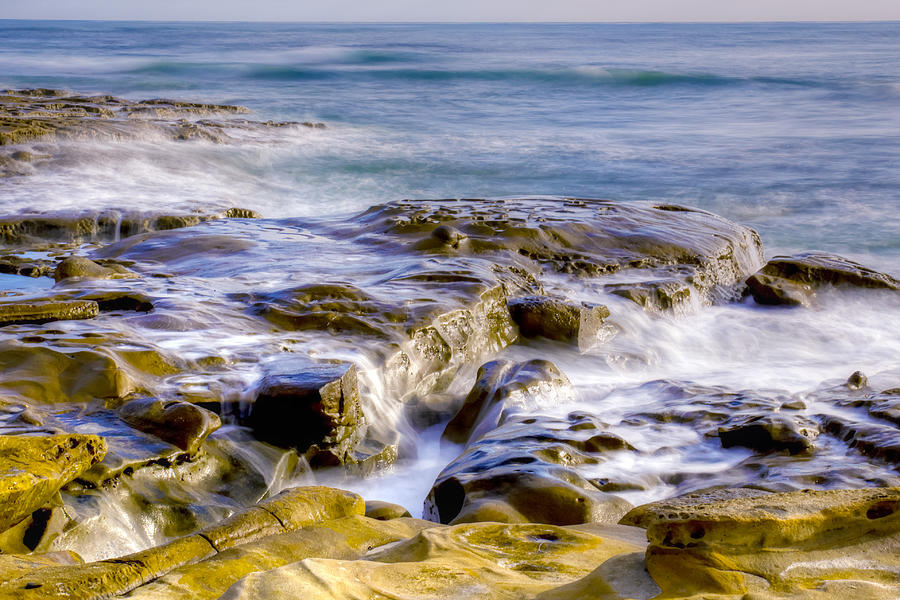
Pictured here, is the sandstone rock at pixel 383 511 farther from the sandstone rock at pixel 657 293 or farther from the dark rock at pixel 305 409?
the sandstone rock at pixel 657 293

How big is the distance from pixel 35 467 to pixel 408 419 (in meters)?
2.59

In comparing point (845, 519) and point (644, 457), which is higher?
point (845, 519)

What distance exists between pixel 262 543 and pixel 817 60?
147 feet

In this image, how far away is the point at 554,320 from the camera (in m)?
6.23

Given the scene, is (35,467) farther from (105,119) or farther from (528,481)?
(105,119)

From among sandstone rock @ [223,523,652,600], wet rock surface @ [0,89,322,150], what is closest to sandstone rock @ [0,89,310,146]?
wet rock surface @ [0,89,322,150]

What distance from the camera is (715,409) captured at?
5.06m

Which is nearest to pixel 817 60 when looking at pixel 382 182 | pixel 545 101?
pixel 545 101

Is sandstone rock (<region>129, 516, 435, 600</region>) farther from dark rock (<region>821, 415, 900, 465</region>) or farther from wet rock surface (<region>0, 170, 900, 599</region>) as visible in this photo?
dark rock (<region>821, 415, 900, 465</region>)

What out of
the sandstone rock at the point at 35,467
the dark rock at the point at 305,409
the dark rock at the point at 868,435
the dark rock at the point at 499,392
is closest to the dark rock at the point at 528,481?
the dark rock at the point at 499,392

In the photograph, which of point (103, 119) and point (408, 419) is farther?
point (103, 119)

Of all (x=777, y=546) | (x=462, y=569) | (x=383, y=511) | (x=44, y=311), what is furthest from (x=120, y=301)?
(x=777, y=546)

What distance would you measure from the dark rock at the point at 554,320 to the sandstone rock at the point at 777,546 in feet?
12.2

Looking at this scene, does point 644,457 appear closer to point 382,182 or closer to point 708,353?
point 708,353
